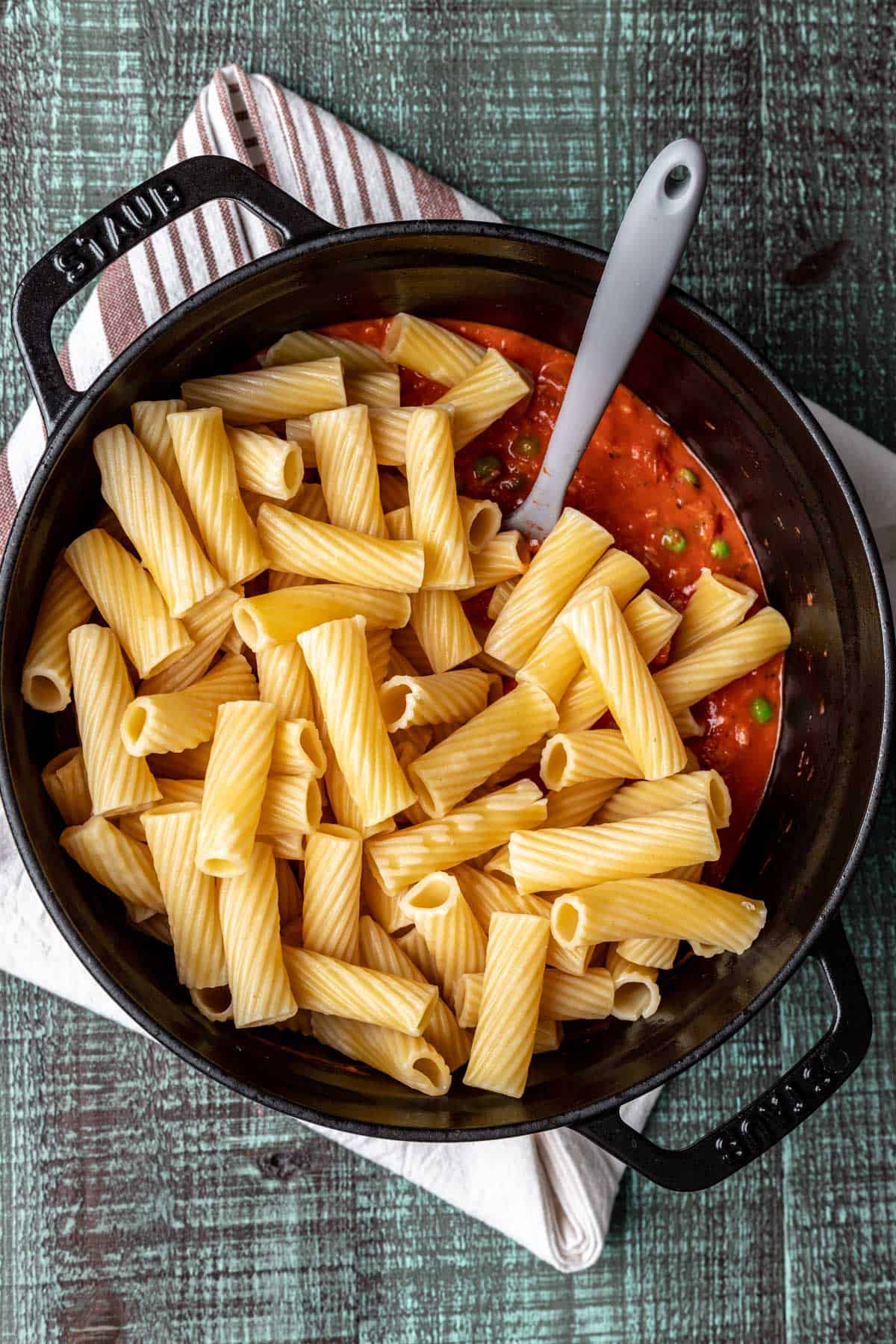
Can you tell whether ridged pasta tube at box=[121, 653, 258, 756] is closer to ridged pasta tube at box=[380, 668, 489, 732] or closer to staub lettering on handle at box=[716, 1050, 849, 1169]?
ridged pasta tube at box=[380, 668, 489, 732]

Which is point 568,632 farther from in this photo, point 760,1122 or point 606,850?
point 760,1122

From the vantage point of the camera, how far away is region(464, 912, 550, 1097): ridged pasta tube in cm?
133

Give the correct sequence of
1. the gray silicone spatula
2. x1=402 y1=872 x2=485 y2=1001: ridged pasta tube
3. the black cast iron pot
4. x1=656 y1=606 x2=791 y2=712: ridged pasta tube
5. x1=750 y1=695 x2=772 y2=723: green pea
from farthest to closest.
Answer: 1. x1=750 y1=695 x2=772 y2=723: green pea
2. x1=656 y1=606 x2=791 y2=712: ridged pasta tube
3. x1=402 y1=872 x2=485 y2=1001: ridged pasta tube
4. the black cast iron pot
5. the gray silicone spatula

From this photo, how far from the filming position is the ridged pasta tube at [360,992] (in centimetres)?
131

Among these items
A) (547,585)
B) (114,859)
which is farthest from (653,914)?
(114,859)

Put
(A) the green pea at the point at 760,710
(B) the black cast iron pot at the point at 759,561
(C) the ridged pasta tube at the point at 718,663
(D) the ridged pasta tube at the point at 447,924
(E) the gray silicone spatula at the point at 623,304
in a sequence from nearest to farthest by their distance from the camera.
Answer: (E) the gray silicone spatula at the point at 623,304 < (B) the black cast iron pot at the point at 759,561 < (D) the ridged pasta tube at the point at 447,924 < (C) the ridged pasta tube at the point at 718,663 < (A) the green pea at the point at 760,710

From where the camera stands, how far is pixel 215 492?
1.33 m

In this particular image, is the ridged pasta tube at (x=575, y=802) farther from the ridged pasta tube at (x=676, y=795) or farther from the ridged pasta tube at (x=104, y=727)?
the ridged pasta tube at (x=104, y=727)

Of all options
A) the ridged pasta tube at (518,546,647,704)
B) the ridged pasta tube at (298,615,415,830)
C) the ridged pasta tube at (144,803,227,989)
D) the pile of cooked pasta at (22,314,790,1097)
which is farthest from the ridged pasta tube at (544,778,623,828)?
the ridged pasta tube at (144,803,227,989)

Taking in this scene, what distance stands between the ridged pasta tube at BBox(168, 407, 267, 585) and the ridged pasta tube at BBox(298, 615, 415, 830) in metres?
0.13

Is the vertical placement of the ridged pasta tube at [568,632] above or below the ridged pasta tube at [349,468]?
below

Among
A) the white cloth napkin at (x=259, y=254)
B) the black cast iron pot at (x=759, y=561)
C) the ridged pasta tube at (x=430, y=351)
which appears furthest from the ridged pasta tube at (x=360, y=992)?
the ridged pasta tube at (x=430, y=351)

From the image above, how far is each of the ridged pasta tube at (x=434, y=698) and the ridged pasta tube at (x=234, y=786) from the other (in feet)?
Answer: 0.50

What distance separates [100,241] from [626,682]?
764mm
